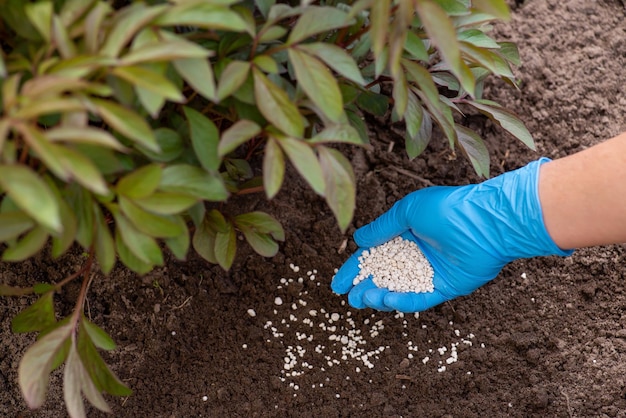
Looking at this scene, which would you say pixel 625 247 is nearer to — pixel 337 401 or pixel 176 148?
pixel 337 401

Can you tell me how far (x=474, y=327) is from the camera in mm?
1782

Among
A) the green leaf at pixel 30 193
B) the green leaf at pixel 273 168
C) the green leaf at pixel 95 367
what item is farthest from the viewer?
the green leaf at pixel 95 367

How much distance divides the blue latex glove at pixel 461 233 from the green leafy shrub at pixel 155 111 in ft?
1.23

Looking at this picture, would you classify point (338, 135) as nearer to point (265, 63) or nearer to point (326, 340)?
point (265, 63)

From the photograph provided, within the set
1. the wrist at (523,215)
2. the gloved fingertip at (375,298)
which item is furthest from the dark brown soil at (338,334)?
the wrist at (523,215)

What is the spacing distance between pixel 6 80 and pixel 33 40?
0.57ft

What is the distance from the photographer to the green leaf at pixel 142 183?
925 mm

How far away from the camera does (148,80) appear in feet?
2.67

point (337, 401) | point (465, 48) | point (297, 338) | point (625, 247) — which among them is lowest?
point (337, 401)

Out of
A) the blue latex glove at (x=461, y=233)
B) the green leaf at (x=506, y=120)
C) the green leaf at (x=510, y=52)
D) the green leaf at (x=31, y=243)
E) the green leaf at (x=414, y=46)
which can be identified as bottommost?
the blue latex glove at (x=461, y=233)

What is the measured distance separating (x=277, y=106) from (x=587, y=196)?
89 centimetres

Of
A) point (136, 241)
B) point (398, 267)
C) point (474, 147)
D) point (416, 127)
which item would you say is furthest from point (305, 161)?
point (398, 267)

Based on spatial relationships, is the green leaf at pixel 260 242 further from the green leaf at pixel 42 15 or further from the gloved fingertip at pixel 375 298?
the green leaf at pixel 42 15

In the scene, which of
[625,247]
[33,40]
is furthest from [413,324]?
[33,40]
